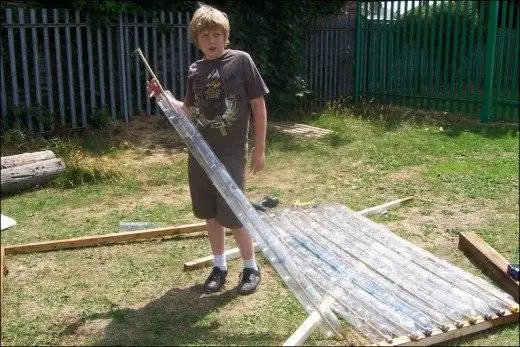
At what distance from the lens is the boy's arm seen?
3.23 m

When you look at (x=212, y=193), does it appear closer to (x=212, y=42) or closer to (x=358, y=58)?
(x=212, y=42)

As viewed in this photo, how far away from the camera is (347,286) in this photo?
3295mm

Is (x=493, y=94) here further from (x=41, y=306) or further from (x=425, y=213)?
(x=41, y=306)

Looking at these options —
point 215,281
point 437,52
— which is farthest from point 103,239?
point 437,52

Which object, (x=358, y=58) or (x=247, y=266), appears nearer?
(x=247, y=266)

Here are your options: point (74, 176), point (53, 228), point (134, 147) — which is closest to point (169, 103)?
point (53, 228)

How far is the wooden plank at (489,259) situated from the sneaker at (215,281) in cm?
161

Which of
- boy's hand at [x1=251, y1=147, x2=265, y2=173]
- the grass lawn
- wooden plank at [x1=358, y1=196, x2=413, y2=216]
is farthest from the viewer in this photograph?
wooden plank at [x1=358, y1=196, x2=413, y2=216]

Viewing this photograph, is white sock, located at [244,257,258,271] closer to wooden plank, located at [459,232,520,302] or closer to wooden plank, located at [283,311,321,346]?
wooden plank, located at [283,311,321,346]

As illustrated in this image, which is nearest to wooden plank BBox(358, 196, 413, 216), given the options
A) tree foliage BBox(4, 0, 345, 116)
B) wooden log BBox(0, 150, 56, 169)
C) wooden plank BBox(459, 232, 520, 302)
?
wooden plank BBox(459, 232, 520, 302)

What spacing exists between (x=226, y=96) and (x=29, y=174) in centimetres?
341

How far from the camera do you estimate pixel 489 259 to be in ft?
11.7

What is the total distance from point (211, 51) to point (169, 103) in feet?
1.39

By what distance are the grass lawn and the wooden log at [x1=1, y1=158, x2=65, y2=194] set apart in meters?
0.12
